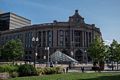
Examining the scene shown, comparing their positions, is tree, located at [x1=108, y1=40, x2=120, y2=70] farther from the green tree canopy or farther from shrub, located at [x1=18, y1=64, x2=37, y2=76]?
shrub, located at [x1=18, y1=64, x2=37, y2=76]

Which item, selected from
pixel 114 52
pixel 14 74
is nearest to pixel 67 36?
pixel 114 52

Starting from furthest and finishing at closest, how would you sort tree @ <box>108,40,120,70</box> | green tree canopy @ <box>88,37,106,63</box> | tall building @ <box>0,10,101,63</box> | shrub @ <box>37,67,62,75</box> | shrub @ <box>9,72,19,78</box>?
tall building @ <box>0,10,101,63</box>
tree @ <box>108,40,120,70</box>
green tree canopy @ <box>88,37,106,63</box>
shrub @ <box>37,67,62,75</box>
shrub @ <box>9,72,19,78</box>

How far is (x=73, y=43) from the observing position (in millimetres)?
160125

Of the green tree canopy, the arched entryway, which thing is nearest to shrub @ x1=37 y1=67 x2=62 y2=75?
the green tree canopy

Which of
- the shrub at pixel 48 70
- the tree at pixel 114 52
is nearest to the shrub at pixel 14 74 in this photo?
the shrub at pixel 48 70

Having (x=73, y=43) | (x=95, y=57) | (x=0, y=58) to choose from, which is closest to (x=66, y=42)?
(x=73, y=43)

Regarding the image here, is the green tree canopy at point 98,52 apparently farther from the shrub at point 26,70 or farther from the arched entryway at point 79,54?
the arched entryway at point 79,54

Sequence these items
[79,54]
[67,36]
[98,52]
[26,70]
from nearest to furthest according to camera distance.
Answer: [26,70], [98,52], [79,54], [67,36]

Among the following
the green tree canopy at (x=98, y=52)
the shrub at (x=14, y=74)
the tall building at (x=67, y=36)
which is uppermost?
the tall building at (x=67, y=36)

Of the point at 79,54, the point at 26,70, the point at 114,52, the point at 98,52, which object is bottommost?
the point at 26,70

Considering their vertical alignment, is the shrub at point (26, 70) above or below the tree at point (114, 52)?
below

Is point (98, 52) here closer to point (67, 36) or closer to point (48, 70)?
point (48, 70)

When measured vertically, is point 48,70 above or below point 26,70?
below

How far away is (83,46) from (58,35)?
16.9 m
